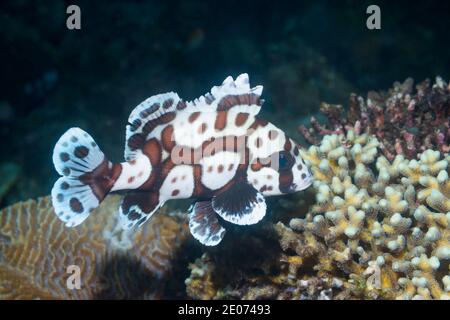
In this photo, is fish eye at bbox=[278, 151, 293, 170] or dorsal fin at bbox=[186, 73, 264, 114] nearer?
A: dorsal fin at bbox=[186, 73, 264, 114]

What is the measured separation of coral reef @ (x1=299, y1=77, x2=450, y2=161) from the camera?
389 centimetres

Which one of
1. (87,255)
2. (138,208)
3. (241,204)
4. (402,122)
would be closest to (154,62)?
(87,255)

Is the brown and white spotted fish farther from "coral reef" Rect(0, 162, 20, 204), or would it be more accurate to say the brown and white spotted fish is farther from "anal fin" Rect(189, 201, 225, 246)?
"coral reef" Rect(0, 162, 20, 204)

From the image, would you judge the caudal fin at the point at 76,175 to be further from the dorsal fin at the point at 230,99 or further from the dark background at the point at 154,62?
the dark background at the point at 154,62

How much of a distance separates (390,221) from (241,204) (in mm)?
Answer: 1174

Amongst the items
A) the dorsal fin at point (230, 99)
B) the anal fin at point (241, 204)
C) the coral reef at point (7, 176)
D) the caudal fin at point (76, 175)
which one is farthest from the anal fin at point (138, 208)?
the coral reef at point (7, 176)

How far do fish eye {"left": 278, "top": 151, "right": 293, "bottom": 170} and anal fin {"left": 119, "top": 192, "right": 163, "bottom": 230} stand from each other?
3.13 feet

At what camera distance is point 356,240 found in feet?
10.5

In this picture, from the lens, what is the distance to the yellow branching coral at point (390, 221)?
3014 mm

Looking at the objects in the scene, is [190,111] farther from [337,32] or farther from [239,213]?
[337,32]

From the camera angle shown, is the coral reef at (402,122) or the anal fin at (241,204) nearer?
the anal fin at (241,204)

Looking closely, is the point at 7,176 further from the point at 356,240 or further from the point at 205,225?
the point at 356,240

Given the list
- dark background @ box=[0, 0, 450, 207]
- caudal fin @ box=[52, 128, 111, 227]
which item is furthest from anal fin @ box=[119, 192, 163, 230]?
dark background @ box=[0, 0, 450, 207]
